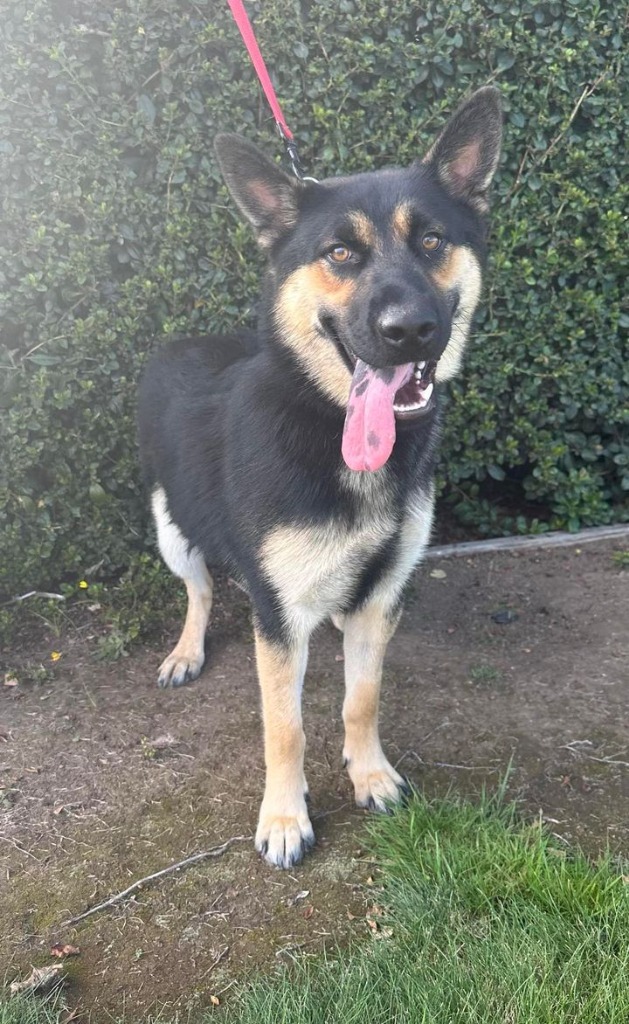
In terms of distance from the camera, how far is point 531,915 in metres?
2.38

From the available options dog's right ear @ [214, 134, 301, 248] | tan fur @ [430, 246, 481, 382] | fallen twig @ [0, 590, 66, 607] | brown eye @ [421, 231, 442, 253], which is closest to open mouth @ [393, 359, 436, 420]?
tan fur @ [430, 246, 481, 382]

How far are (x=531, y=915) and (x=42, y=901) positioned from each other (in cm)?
170

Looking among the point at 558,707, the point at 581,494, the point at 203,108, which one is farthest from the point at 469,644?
the point at 203,108

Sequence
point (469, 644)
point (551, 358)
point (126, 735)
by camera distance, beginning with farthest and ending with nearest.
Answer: point (551, 358), point (469, 644), point (126, 735)

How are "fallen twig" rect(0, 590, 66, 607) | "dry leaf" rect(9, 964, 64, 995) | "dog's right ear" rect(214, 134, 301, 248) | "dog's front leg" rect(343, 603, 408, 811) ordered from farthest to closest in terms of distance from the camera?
"fallen twig" rect(0, 590, 66, 607) < "dog's front leg" rect(343, 603, 408, 811) < "dog's right ear" rect(214, 134, 301, 248) < "dry leaf" rect(9, 964, 64, 995)

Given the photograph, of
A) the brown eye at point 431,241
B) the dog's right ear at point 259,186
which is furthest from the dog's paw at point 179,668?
the brown eye at point 431,241

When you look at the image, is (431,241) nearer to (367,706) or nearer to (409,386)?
(409,386)

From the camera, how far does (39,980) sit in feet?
7.79

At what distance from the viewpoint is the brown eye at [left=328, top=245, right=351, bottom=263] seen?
2.55 m

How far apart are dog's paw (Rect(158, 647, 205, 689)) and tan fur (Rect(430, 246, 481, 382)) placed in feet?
6.67

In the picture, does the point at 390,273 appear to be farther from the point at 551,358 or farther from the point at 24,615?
the point at 24,615

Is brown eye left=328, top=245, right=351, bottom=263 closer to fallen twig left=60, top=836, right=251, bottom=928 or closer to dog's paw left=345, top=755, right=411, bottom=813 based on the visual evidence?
dog's paw left=345, top=755, right=411, bottom=813

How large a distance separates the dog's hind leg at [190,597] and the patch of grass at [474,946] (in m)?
1.55

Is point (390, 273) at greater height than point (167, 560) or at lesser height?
greater
